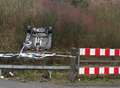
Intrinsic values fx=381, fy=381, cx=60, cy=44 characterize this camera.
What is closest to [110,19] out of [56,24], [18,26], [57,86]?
[56,24]


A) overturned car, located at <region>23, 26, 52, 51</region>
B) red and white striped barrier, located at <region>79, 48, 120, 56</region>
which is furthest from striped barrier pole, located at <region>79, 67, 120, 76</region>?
overturned car, located at <region>23, 26, 52, 51</region>

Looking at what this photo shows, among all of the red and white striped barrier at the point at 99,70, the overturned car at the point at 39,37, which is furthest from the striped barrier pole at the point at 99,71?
the overturned car at the point at 39,37

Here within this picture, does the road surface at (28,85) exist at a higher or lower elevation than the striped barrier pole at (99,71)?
lower

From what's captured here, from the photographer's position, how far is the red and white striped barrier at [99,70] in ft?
43.1

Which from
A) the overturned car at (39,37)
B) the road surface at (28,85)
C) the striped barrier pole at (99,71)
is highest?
the overturned car at (39,37)

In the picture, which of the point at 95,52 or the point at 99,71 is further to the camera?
the point at 95,52

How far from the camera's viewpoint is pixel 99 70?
43.3 feet

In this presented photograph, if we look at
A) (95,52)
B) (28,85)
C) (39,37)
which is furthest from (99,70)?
(39,37)

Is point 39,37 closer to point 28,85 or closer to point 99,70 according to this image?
point 99,70

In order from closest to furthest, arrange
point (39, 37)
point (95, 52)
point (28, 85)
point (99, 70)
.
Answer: point (28, 85)
point (99, 70)
point (95, 52)
point (39, 37)

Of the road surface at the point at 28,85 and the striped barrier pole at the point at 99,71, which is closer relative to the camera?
the road surface at the point at 28,85

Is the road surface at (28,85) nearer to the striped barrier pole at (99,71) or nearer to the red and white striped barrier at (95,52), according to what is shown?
the striped barrier pole at (99,71)

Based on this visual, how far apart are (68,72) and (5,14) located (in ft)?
20.4

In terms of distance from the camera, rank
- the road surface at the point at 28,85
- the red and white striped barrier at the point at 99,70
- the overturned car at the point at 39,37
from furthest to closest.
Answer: the overturned car at the point at 39,37, the red and white striped barrier at the point at 99,70, the road surface at the point at 28,85
